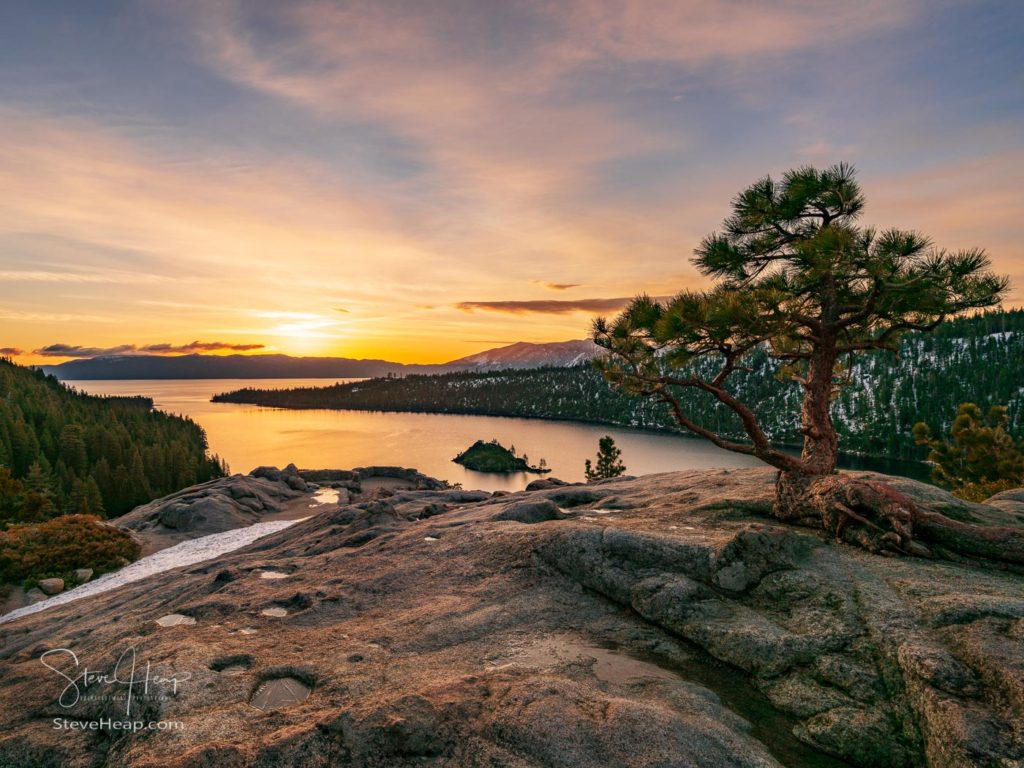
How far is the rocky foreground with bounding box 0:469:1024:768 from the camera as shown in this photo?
7.19 meters

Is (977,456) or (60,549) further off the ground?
(977,456)

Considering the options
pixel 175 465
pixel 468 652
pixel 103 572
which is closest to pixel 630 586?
pixel 468 652

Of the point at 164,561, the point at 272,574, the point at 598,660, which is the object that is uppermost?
the point at 598,660

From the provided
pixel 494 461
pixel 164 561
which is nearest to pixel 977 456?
pixel 164 561

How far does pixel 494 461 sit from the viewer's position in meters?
143

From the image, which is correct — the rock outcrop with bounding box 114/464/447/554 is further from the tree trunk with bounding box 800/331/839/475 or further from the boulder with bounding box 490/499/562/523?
the tree trunk with bounding box 800/331/839/475

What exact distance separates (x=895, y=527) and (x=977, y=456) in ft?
143

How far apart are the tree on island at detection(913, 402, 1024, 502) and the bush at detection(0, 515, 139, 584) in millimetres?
A: 67315

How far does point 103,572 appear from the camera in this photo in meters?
39.2

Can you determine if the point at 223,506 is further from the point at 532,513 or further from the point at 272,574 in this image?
the point at 532,513

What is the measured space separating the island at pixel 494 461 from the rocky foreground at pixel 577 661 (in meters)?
126

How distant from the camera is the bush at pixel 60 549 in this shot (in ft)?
120

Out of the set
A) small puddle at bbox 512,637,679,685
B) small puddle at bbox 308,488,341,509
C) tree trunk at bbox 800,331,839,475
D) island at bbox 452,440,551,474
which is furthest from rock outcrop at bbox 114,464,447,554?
island at bbox 452,440,551,474
